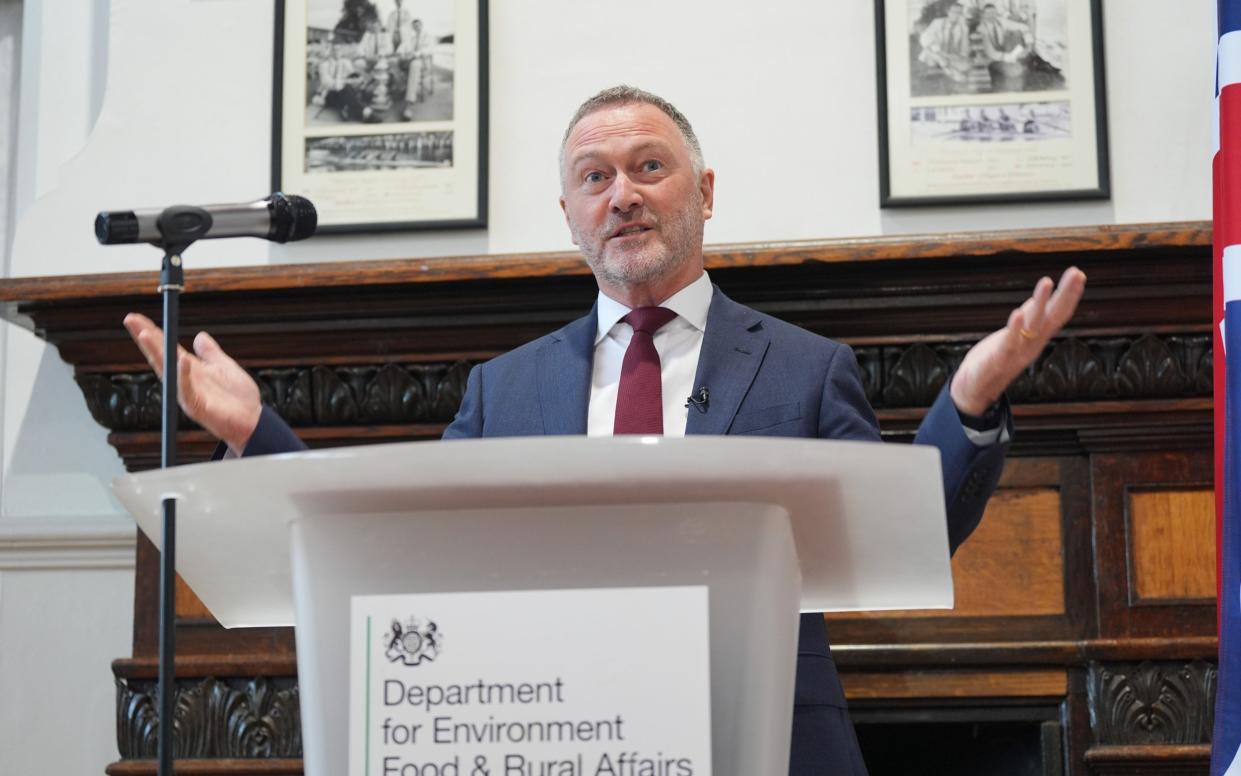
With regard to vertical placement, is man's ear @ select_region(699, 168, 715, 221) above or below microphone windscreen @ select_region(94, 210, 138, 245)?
above

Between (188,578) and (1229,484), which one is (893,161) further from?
(188,578)

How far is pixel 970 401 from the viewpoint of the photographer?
1.42 metres

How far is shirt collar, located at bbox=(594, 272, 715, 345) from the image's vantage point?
6.96ft

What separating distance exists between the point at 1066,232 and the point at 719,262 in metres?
0.59

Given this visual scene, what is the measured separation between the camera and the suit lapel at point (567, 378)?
6.44ft

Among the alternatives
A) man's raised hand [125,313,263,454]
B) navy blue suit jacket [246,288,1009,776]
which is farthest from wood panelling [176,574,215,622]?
man's raised hand [125,313,263,454]

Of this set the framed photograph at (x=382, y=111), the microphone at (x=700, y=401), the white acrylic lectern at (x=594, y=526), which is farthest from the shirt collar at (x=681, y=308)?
the white acrylic lectern at (x=594, y=526)

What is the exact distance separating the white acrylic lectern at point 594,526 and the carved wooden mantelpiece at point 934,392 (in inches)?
57.4

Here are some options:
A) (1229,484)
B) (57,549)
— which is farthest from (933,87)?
(57,549)

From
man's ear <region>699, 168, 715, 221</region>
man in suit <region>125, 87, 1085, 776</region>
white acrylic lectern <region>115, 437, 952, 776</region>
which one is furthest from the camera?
man's ear <region>699, 168, 715, 221</region>

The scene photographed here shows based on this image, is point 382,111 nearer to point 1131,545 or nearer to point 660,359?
point 660,359

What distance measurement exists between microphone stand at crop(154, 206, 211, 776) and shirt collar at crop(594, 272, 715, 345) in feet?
2.52

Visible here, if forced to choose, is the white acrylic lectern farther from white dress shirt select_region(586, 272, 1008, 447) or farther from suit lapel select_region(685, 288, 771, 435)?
white dress shirt select_region(586, 272, 1008, 447)

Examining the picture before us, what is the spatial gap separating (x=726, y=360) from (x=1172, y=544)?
105 cm
